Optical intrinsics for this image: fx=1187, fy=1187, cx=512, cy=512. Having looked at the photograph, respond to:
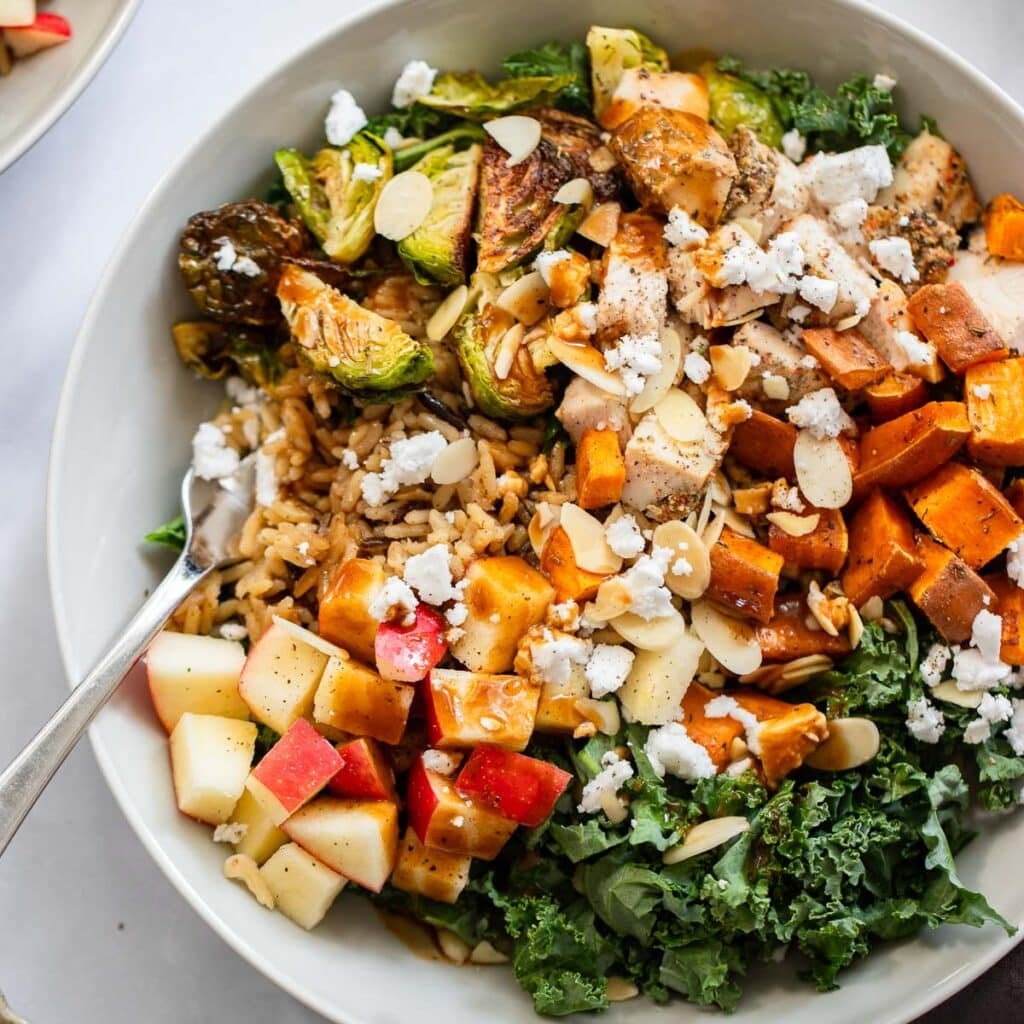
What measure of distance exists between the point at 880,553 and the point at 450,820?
1097mm

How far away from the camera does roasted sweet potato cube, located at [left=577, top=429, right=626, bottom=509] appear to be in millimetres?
2559

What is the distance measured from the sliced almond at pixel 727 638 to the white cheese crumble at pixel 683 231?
80 cm

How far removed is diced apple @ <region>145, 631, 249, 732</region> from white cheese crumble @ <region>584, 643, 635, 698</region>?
31.1 inches

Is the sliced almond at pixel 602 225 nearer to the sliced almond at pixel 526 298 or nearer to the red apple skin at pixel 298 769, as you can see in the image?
the sliced almond at pixel 526 298

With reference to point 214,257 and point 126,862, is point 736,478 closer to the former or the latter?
point 214,257

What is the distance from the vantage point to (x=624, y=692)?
103 inches

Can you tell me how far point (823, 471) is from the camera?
264 cm

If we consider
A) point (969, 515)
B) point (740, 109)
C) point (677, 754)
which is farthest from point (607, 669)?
point (740, 109)

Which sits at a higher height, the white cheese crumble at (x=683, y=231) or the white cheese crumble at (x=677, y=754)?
the white cheese crumble at (x=683, y=231)

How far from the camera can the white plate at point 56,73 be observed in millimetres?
2734

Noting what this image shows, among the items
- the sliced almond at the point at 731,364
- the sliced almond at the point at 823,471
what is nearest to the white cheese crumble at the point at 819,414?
the sliced almond at the point at 823,471

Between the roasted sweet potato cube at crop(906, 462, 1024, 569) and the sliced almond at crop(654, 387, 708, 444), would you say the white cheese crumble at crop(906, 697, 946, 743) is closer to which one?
the roasted sweet potato cube at crop(906, 462, 1024, 569)

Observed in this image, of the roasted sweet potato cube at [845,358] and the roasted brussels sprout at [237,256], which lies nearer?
the roasted sweet potato cube at [845,358]

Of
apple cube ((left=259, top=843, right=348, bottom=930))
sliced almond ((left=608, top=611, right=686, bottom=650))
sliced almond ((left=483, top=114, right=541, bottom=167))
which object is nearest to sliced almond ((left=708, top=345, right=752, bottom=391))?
sliced almond ((left=608, top=611, right=686, bottom=650))
